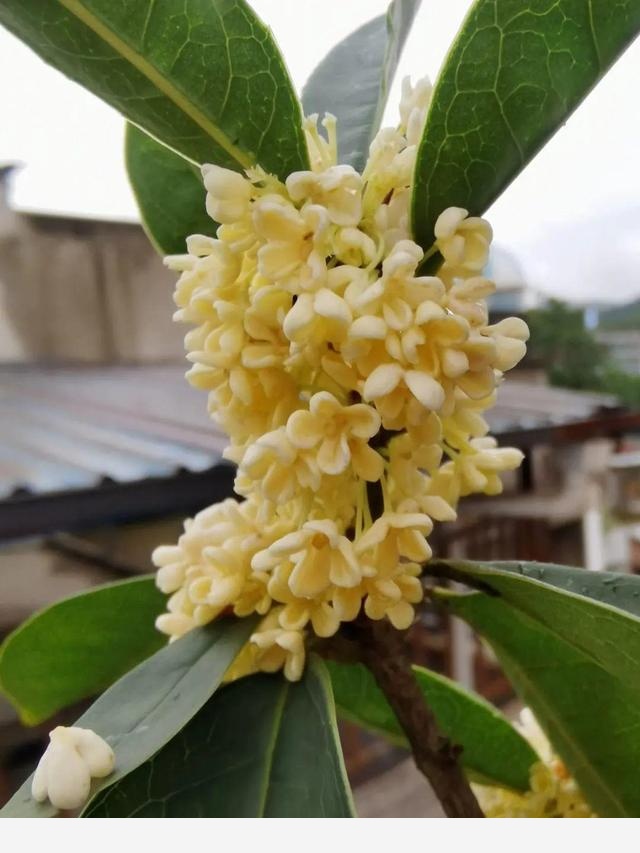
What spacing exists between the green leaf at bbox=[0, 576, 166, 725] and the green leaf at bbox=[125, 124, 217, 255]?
0.22 m

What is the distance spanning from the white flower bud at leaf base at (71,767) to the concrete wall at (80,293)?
1500mm

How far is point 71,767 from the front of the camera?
30 cm

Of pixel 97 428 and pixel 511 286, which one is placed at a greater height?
pixel 511 286

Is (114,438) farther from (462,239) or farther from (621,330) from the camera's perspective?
(462,239)

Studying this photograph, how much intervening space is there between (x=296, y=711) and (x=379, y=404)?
0.53ft

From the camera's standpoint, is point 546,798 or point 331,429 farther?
point 546,798

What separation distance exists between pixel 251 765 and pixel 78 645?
189 mm

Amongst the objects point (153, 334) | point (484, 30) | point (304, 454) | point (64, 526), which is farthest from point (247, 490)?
point (153, 334)

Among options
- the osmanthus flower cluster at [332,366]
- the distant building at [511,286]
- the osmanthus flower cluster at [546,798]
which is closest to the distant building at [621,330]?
the distant building at [511,286]

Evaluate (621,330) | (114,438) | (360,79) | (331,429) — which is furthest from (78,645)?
(621,330)

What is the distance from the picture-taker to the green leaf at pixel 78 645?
479mm

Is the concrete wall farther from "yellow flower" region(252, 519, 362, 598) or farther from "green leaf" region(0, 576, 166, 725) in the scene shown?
"yellow flower" region(252, 519, 362, 598)

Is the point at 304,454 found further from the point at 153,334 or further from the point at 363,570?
the point at 153,334

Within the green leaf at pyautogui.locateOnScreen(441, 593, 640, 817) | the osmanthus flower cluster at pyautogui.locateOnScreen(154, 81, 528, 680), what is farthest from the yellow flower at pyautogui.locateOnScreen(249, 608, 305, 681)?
the green leaf at pyautogui.locateOnScreen(441, 593, 640, 817)
